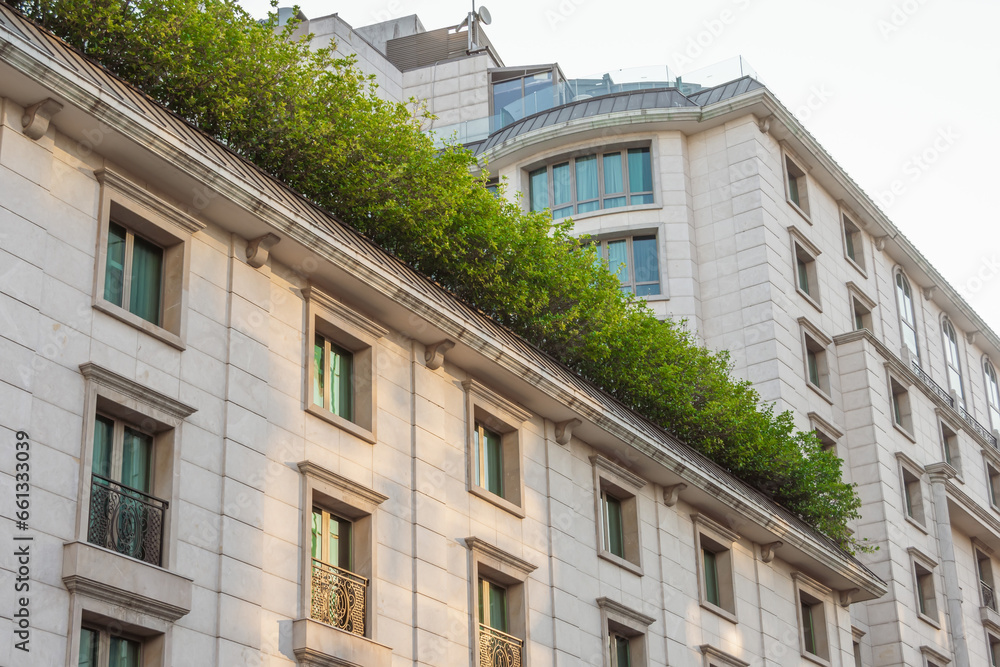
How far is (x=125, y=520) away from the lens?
56.0ft

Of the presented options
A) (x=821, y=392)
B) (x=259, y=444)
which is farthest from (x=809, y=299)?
(x=259, y=444)

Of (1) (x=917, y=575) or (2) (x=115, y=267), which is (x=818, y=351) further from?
(2) (x=115, y=267)

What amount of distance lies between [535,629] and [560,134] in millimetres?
27457

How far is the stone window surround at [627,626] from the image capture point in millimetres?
25381

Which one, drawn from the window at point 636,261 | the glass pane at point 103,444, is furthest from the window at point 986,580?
the glass pane at point 103,444

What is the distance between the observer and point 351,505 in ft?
67.3

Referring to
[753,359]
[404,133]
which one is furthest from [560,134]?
[404,133]

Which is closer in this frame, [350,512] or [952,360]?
[350,512]

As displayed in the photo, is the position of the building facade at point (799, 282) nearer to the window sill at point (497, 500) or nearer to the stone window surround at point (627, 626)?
the stone window surround at point (627, 626)

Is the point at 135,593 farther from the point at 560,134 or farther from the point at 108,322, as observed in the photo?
the point at 560,134

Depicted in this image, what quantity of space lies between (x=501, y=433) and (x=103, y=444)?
30.2ft

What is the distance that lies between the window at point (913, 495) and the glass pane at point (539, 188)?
15035mm

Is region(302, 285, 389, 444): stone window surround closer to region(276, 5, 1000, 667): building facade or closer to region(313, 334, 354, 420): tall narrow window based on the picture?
region(313, 334, 354, 420): tall narrow window

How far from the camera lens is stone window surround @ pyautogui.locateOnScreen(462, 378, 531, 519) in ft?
77.6
